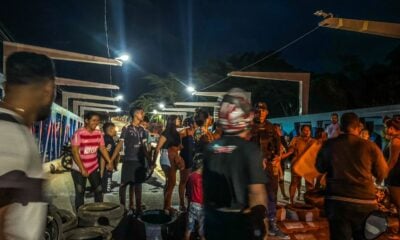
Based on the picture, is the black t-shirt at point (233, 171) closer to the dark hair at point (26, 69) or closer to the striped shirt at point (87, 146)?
the dark hair at point (26, 69)

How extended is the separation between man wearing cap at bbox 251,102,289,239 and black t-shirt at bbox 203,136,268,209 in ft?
8.29

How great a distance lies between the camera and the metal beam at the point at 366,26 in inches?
372

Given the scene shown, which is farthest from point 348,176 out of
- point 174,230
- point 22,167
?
point 22,167

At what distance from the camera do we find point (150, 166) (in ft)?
25.2

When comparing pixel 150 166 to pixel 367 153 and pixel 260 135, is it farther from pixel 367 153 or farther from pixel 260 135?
pixel 367 153

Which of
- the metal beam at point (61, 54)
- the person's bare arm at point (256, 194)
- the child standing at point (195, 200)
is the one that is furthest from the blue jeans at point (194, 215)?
the metal beam at point (61, 54)

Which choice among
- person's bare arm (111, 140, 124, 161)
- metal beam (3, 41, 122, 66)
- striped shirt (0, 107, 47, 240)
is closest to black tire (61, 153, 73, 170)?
metal beam (3, 41, 122, 66)

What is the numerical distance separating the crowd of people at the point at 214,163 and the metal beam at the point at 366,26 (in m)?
3.69

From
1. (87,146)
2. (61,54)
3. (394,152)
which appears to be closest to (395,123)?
(394,152)

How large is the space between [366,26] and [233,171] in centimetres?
864

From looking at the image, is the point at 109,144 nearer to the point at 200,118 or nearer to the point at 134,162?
the point at 134,162

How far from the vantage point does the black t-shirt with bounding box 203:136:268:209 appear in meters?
2.93

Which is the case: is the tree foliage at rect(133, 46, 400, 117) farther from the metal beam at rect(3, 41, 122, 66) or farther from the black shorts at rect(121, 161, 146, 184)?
the black shorts at rect(121, 161, 146, 184)

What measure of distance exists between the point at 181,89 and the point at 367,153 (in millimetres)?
36125
